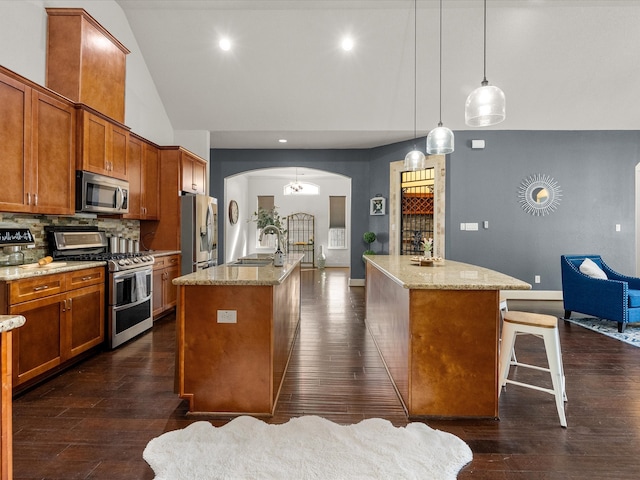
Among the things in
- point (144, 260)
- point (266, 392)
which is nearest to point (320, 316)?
point (144, 260)

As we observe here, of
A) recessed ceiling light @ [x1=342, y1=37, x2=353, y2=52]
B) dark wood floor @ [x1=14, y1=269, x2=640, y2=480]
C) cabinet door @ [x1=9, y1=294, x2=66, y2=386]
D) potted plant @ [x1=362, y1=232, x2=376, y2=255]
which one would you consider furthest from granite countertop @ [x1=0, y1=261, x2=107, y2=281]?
potted plant @ [x1=362, y1=232, x2=376, y2=255]

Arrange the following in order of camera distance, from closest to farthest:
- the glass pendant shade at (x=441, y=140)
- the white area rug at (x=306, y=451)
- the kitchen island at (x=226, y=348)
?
the white area rug at (x=306, y=451), the kitchen island at (x=226, y=348), the glass pendant shade at (x=441, y=140)

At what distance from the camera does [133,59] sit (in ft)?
16.3

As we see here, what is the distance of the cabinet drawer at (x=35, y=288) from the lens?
246 cm

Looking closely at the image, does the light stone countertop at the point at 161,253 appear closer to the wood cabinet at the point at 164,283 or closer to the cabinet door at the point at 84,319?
the wood cabinet at the point at 164,283

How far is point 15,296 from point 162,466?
1.64 meters

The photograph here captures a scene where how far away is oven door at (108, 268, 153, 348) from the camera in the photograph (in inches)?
138

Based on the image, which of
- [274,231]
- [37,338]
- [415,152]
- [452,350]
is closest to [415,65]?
[415,152]

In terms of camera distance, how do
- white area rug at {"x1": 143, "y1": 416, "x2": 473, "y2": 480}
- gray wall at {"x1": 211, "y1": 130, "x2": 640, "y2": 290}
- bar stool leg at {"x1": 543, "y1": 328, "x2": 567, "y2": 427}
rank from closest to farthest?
white area rug at {"x1": 143, "y1": 416, "x2": 473, "y2": 480}, bar stool leg at {"x1": 543, "y1": 328, "x2": 567, "y2": 427}, gray wall at {"x1": 211, "y1": 130, "x2": 640, "y2": 290}

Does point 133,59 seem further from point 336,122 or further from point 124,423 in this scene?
point 124,423

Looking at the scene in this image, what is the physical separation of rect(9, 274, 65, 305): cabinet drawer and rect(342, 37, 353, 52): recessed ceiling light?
425 centimetres

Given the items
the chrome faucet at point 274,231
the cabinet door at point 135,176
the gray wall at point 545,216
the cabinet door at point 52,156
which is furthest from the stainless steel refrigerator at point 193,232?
the gray wall at point 545,216

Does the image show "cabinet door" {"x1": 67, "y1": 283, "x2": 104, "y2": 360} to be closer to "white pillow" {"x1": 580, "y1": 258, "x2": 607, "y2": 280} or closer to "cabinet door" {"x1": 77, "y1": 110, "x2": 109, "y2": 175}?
"cabinet door" {"x1": 77, "y1": 110, "x2": 109, "y2": 175}

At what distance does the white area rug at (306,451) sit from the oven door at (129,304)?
1900 mm
